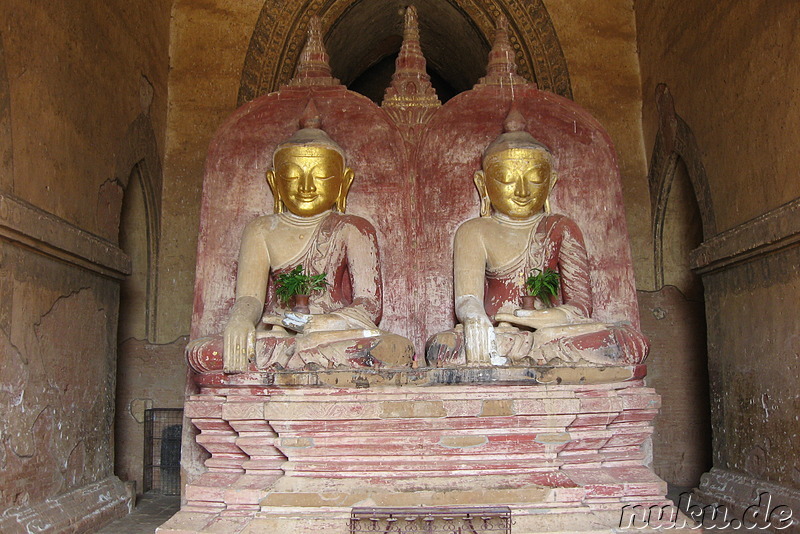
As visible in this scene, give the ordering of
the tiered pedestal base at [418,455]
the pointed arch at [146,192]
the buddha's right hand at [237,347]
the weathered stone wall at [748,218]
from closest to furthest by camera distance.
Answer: the tiered pedestal base at [418,455] < the buddha's right hand at [237,347] < the weathered stone wall at [748,218] < the pointed arch at [146,192]

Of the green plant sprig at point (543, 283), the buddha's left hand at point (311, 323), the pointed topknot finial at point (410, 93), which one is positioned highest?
the pointed topknot finial at point (410, 93)

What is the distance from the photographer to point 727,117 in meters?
5.61

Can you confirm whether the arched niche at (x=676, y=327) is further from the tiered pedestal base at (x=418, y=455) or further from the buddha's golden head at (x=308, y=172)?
the buddha's golden head at (x=308, y=172)

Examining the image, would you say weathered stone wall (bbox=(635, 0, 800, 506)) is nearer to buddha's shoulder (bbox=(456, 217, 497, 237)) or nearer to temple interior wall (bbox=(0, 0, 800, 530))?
temple interior wall (bbox=(0, 0, 800, 530))

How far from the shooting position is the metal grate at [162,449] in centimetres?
681

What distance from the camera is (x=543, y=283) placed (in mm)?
4844

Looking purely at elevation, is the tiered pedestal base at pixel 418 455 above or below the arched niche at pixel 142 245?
below

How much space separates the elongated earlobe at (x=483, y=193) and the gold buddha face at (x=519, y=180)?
0.08 meters

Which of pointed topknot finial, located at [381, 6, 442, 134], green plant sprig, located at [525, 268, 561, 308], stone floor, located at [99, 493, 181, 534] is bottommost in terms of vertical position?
stone floor, located at [99, 493, 181, 534]

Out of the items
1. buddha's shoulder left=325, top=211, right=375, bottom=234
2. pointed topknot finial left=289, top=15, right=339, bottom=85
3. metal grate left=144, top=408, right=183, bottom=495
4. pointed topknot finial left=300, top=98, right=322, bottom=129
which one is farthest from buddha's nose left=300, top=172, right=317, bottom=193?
metal grate left=144, top=408, right=183, bottom=495

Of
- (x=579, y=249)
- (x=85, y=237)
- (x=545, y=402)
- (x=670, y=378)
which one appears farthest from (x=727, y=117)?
(x=85, y=237)

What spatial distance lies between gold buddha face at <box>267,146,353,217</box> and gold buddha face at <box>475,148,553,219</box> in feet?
3.47

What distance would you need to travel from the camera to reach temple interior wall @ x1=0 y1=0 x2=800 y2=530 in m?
4.63

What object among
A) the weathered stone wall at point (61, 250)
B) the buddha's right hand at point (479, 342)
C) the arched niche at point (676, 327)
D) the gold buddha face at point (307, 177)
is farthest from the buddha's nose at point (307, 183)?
the arched niche at point (676, 327)
